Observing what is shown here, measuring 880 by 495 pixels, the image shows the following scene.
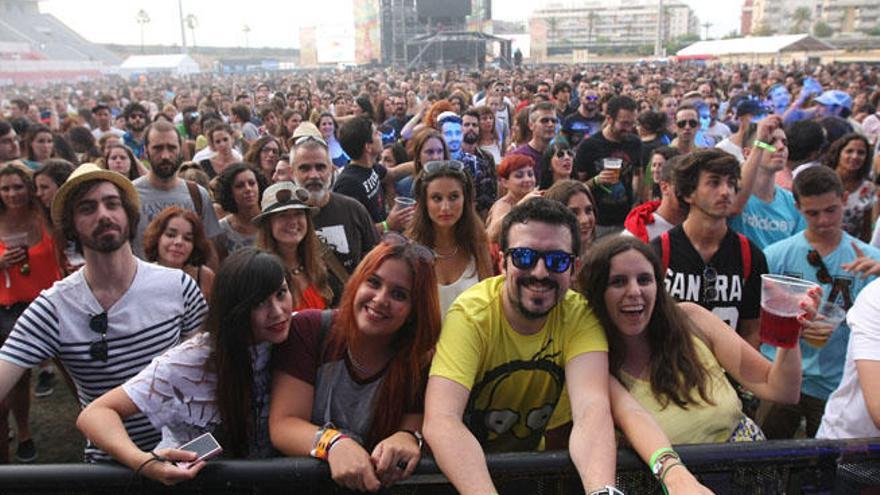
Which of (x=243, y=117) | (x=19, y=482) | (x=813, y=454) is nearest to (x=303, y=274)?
(x=19, y=482)

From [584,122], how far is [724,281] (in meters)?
5.77

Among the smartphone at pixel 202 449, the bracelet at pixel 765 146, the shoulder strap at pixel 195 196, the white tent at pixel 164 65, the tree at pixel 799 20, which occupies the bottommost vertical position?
the smartphone at pixel 202 449

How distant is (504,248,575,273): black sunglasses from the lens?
1.89m

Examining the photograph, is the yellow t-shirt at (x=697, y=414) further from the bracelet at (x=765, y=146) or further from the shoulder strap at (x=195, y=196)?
the shoulder strap at (x=195, y=196)

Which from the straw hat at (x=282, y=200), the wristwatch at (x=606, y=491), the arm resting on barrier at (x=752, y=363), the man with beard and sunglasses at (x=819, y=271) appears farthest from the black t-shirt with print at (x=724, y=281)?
the straw hat at (x=282, y=200)

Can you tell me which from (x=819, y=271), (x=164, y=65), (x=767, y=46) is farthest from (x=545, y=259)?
(x=164, y=65)

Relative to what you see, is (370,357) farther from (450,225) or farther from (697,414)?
(450,225)

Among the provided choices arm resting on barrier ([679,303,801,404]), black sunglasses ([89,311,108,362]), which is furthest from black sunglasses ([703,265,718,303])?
black sunglasses ([89,311,108,362])

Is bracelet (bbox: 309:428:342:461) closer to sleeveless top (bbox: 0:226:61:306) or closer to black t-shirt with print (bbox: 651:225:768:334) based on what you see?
black t-shirt with print (bbox: 651:225:768:334)

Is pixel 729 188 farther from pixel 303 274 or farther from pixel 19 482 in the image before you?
pixel 19 482

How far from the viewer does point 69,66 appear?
57.0 metres

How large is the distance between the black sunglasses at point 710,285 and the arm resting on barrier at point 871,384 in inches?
36.5

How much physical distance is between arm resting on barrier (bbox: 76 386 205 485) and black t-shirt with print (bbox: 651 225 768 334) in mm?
2269

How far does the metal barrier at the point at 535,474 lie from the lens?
60.9 inches
